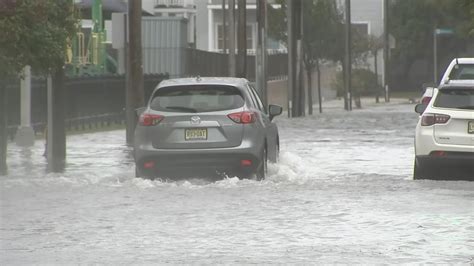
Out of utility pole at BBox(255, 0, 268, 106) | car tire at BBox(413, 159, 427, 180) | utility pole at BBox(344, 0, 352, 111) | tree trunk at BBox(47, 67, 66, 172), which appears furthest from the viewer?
utility pole at BBox(344, 0, 352, 111)

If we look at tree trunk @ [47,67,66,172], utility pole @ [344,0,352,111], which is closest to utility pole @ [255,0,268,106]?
utility pole @ [344,0,352,111]

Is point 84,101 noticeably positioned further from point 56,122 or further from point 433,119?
point 433,119

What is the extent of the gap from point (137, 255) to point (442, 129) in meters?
7.30

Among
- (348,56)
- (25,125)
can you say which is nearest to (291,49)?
(348,56)

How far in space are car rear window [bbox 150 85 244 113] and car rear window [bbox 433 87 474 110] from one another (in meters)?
2.87

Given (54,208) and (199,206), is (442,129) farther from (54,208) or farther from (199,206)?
(54,208)

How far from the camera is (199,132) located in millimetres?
16859

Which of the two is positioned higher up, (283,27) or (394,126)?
(283,27)

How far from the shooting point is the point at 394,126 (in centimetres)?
3550

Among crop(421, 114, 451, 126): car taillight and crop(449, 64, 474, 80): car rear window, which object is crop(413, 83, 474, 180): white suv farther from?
crop(449, 64, 474, 80): car rear window

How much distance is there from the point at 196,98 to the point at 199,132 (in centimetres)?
57

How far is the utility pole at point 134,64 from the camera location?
25.6 metres

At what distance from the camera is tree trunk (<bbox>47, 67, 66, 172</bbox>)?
68.4ft

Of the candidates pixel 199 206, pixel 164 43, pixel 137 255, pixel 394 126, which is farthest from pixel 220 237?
pixel 164 43
